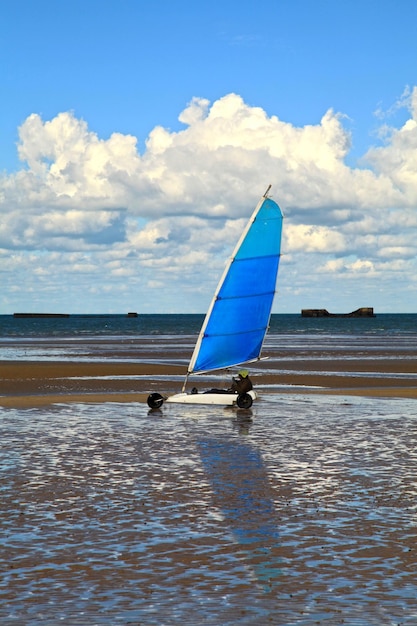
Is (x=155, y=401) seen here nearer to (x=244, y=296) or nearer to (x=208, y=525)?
(x=244, y=296)

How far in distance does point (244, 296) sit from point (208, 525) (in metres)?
22.9

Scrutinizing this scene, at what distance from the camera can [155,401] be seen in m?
33.6

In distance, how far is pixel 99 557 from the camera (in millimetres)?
13203

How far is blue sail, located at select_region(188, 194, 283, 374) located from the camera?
37.1m

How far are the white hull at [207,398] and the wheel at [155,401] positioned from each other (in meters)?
1.52

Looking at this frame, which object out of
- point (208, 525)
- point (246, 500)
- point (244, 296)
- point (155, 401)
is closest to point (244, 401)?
point (155, 401)

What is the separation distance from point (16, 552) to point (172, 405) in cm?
2234

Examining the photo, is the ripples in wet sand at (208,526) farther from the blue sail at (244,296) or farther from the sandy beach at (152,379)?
the sandy beach at (152,379)

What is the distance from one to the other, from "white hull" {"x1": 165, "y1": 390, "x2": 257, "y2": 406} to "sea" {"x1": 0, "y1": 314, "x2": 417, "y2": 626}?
662 cm

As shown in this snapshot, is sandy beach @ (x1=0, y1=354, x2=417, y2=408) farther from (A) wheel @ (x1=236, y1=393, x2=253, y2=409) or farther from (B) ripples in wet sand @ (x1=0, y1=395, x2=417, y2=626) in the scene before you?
(B) ripples in wet sand @ (x1=0, y1=395, x2=417, y2=626)

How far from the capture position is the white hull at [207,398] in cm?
3509

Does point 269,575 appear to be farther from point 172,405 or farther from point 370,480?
point 172,405

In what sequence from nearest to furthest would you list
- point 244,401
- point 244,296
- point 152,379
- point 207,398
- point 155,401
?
point 155,401 < point 244,401 < point 207,398 < point 244,296 < point 152,379

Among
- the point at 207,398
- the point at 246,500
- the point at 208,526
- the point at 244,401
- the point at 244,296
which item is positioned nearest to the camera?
the point at 208,526
